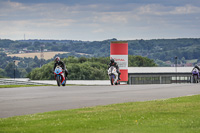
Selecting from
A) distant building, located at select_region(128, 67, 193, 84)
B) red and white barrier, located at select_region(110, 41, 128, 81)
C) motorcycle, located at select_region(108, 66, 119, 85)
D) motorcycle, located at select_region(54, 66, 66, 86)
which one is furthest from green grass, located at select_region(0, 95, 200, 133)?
distant building, located at select_region(128, 67, 193, 84)

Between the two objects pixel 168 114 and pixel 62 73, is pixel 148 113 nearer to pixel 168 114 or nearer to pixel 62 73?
pixel 168 114

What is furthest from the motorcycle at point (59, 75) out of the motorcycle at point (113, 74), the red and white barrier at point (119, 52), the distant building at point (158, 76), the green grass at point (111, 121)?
the distant building at point (158, 76)

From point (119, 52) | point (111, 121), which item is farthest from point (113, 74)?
point (119, 52)

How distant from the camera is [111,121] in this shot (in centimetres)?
1338

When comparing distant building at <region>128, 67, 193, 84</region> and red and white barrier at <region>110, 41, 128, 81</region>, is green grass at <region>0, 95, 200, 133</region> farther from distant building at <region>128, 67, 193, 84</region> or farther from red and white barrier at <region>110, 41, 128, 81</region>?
distant building at <region>128, 67, 193, 84</region>

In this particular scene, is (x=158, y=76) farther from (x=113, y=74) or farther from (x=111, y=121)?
(x=111, y=121)

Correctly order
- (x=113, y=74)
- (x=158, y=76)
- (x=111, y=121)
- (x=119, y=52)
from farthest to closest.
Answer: (x=158, y=76)
(x=119, y=52)
(x=113, y=74)
(x=111, y=121)

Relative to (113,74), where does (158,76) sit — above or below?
below

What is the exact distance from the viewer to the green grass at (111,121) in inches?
469

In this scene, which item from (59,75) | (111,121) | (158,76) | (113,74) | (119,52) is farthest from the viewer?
(158,76)

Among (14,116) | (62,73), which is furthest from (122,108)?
(62,73)

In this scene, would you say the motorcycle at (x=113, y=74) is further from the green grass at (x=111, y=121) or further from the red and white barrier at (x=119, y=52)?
the red and white barrier at (x=119, y=52)

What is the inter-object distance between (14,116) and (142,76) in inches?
3863

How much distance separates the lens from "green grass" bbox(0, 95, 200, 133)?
39.1 feet
